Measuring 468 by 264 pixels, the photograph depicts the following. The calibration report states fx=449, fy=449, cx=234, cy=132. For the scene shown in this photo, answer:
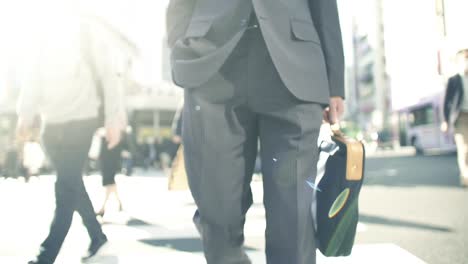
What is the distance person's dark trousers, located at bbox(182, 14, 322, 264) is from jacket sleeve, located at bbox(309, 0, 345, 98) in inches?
5.5

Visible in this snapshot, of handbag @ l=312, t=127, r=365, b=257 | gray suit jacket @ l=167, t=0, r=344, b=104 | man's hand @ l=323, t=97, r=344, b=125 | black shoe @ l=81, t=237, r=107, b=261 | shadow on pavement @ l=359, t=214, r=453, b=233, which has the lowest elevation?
shadow on pavement @ l=359, t=214, r=453, b=233

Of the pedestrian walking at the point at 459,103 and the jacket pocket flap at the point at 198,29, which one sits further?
the pedestrian walking at the point at 459,103

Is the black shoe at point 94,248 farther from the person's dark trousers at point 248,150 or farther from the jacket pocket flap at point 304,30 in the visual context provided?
the jacket pocket flap at point 304,30

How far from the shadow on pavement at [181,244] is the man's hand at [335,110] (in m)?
1.99

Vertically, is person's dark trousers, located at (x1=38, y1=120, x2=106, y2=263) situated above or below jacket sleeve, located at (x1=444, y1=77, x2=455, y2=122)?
below

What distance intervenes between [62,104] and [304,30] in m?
1.83

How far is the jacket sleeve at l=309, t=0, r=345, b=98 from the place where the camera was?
5.50 ft

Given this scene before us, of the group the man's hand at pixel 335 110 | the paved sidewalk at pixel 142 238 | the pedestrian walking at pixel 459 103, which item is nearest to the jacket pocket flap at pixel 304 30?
the man's hand at pixel 335 110

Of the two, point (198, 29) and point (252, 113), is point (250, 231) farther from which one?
point (198, 29)

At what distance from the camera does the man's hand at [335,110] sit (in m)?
1.73

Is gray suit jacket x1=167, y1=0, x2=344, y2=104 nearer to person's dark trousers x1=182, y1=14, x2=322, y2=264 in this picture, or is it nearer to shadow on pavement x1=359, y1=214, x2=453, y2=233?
person's dark trousers x1=182, y1=14, x2=322, y2=264

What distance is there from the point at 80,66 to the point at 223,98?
1.69 metres

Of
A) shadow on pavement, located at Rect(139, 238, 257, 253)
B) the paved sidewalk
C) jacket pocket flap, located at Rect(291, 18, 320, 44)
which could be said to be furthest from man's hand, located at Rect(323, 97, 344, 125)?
shadow on pavement, located at Rect(139, 238, 257, 253)

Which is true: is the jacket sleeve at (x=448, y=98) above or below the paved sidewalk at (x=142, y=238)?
above
